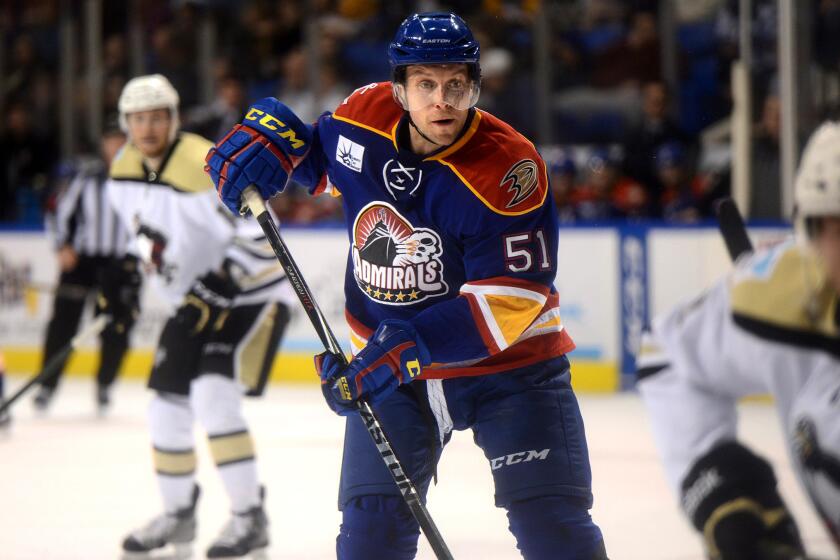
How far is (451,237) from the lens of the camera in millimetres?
2402

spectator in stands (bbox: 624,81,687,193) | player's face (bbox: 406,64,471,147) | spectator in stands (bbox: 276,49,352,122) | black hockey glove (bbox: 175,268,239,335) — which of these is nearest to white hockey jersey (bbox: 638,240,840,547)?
player's face (bbox: 406,64,471,147)

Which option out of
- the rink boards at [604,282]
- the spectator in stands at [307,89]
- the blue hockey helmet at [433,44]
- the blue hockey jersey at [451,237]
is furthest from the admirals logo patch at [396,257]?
the spectator in stands at [307,89]

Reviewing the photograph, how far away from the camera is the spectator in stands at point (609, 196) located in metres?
7.06

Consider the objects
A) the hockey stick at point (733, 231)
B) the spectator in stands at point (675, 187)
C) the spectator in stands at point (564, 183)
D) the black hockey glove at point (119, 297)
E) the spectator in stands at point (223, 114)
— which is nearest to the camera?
the hockey stick at point (733, 231)

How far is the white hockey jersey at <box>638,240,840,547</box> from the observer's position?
57.9 inches

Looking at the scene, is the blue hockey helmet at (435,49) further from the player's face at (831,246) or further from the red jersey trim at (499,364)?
the player's face at (831,246)

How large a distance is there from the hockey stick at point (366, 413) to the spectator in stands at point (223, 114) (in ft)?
17.5

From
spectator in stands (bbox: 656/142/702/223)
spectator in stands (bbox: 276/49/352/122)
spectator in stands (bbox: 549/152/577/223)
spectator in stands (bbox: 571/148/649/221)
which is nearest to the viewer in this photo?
spectator in stands (bbox: 656/142/702/223)

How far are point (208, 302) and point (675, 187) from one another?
12.4ft

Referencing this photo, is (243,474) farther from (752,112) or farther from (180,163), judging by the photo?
(752,112)

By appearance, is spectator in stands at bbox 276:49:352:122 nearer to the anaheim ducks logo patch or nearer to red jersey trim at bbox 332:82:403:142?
red jersey trim at bbox 332:82:403:142

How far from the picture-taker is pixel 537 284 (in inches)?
92.0

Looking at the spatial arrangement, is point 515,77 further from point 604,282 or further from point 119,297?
point 119,297

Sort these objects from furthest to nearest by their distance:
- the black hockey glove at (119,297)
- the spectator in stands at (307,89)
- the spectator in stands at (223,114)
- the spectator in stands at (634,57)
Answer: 1. the spectator in stands at (307,89)
2. the spectator in stands at (223,114)
3. the spectator in stands at (634,57)
4. the black hockey glove at (119,297)
